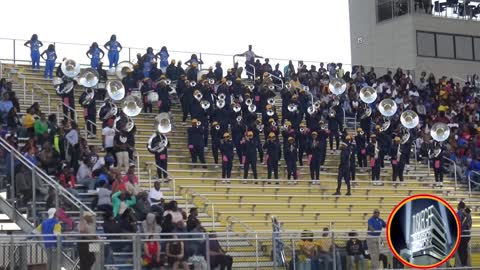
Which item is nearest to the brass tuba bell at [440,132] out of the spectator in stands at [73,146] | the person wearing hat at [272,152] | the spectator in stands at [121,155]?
the person wearing hat at [272,152]

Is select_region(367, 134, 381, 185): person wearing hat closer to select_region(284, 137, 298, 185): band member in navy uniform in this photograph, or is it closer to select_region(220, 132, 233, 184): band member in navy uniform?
select_region(284, 137, 298, 185): band member in navy uniform

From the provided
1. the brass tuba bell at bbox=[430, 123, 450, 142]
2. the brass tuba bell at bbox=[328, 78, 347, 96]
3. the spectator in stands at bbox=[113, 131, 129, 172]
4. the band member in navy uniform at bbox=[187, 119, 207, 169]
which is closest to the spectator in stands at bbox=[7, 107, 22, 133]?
the spectator in stands at bbox=[113, 131, 129, 172]

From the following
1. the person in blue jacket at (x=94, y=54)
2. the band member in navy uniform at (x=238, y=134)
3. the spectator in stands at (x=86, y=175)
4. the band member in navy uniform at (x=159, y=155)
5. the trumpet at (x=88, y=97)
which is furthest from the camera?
the person in blue jacket at (x=94, y=54)

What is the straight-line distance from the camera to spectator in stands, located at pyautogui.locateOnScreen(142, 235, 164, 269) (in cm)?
1462

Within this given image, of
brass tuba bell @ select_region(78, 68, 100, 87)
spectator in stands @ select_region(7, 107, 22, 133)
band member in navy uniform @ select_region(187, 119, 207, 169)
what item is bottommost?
band member in navy uniform @ select_region(187, 119, 207, 169)

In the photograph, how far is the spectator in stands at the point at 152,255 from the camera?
48.0ft

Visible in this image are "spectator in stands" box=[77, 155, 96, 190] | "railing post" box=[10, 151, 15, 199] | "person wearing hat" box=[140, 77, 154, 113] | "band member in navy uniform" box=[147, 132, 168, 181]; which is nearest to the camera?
"railing post" box=[10, 151, 15, 199]

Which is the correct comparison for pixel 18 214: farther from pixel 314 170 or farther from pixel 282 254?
pixel 314 170

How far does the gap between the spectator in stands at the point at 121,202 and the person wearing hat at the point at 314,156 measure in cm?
873

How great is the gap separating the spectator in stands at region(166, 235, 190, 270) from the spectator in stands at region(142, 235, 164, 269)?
0.46 ft

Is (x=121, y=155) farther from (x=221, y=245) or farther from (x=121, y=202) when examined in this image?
(x=221, y=245)

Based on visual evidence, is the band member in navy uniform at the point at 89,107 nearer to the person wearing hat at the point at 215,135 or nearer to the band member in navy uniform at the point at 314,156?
the person wearing hat at the point at 215,135

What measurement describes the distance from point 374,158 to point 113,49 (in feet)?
25.5

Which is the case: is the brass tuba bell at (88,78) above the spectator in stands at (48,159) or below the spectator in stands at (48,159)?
above
